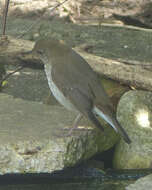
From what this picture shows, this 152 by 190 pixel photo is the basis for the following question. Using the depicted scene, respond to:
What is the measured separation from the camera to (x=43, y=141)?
184 inches

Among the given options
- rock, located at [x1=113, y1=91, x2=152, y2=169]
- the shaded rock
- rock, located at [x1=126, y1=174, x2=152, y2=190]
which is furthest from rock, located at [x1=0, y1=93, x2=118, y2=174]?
the shaded rock

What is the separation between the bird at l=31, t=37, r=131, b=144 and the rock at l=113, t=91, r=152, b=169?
0.51m

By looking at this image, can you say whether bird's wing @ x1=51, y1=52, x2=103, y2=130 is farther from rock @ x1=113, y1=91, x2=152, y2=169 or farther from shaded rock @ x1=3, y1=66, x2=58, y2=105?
shaded rock @ x1=3, y1=66, x2=58, y2=105

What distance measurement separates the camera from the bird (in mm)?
4785

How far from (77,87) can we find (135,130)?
0.97m

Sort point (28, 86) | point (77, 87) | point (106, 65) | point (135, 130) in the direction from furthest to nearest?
1. point (28, 86)
2. point (106, 65)
3. point (135, 130)
4. point (77, 87)

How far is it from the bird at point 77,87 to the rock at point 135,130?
0.51m

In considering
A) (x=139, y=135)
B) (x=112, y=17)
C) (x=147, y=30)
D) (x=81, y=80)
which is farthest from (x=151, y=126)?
(x=112, y=17)

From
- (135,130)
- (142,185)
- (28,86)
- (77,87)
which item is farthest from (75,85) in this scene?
(28,86)

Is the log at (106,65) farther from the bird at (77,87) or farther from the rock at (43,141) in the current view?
the bird at (77,87)

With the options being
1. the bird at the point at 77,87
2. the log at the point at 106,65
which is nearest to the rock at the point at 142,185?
the bird at the point at 77,87

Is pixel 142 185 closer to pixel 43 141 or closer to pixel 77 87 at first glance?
pixel 43 141

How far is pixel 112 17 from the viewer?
12.6 m

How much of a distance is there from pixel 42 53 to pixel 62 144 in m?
1.11
